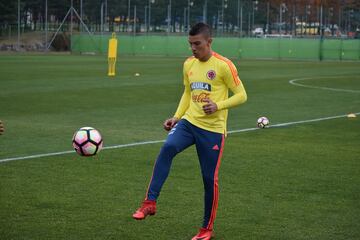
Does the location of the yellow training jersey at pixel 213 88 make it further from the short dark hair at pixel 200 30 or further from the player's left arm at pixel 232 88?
the short dark hair at pixel 200 30

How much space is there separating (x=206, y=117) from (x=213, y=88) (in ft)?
0.98

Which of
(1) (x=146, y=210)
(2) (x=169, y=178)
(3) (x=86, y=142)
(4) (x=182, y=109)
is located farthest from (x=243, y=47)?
(1) (x=146, y=210)

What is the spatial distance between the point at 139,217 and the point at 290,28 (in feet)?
255

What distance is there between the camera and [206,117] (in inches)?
293

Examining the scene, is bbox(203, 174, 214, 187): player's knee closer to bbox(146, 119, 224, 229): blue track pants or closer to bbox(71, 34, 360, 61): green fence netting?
bbox(146, 119, 224, 229): blue track pants

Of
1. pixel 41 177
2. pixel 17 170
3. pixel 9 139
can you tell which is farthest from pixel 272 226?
pixel 9 139

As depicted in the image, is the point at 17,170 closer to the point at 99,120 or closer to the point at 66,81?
the point at 99,120

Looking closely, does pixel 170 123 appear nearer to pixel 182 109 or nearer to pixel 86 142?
pixel 182 109

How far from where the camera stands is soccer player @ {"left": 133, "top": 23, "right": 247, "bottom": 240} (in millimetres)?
7301

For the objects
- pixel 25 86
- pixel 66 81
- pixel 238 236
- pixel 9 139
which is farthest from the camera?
pixel 66 81

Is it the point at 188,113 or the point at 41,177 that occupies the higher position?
the point at 188,113

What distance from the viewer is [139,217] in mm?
7008

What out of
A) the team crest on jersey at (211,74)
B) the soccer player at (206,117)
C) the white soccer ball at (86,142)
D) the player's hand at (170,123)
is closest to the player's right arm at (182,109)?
the player's hand at (170,123)

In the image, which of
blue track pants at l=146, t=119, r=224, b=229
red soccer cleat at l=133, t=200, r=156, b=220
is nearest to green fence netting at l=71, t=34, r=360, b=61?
blue track pants at l=146, t=119, r=224, b=229
